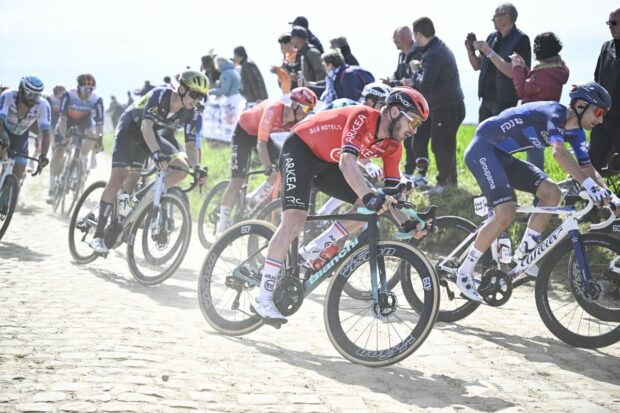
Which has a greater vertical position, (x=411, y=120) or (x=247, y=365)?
(x=411, y=120)

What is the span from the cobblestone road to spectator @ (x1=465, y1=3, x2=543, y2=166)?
10.3 feet

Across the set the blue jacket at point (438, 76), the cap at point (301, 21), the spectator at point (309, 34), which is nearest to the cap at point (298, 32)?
the spectator at point (309, 34)

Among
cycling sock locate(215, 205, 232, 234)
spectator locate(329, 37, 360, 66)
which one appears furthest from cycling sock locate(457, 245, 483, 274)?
spectator locate(329, 37, 360, 66)

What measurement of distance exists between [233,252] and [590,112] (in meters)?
3.58

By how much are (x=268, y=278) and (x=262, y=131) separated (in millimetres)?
4328

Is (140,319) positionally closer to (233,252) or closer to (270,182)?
(233,252)

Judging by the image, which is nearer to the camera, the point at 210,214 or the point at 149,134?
the point at 149,134

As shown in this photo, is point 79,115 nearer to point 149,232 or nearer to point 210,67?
point 210,67

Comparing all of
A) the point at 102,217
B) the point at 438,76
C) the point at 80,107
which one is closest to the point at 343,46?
the point at 438,76

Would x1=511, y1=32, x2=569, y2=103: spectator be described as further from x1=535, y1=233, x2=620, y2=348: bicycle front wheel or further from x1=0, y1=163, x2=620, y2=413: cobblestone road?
x1=535, y1=233, x2=620, y2=348: bicycle front wheel

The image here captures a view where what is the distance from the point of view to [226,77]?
20.0 m

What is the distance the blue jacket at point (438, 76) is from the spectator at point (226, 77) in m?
9.02

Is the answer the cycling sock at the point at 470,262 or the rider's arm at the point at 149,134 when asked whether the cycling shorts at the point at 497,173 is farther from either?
the rider's arm at the point at 149,134

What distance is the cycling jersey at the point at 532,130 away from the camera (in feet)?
23.6
